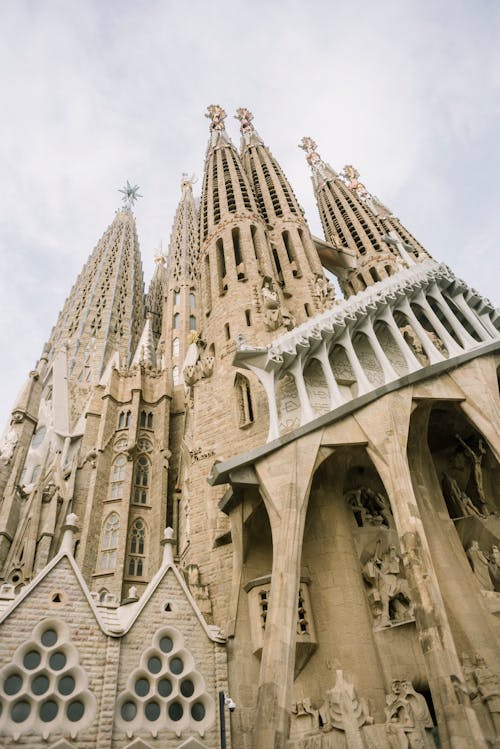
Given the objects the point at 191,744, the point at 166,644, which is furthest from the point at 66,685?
the point at 191,744

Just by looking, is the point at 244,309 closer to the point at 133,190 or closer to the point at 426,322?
the point at 426,322

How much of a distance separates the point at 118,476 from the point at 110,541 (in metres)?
2.96

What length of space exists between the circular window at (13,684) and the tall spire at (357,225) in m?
22.4

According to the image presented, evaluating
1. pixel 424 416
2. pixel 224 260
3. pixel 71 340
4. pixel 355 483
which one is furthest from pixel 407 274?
pixel 71 340

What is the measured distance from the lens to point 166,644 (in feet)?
33.4

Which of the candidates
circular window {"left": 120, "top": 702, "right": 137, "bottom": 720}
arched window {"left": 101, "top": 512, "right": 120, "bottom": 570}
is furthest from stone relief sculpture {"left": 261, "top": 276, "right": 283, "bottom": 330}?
circular window {"left": 120, "top": 702, "right": 137, "bottom": 720}

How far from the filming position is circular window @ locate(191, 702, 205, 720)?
31.7 ft

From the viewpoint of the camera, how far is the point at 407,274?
16391 mm

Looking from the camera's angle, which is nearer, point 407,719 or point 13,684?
point 13,684

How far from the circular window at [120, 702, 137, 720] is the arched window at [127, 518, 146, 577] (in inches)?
371

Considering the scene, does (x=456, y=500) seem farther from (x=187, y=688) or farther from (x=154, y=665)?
(x=154, y=665)

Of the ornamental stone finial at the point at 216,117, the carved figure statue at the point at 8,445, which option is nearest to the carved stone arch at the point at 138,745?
the carved figure statue at the point at 8,445

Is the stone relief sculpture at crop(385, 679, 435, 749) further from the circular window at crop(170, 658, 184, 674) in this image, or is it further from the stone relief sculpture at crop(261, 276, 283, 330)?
the stone relief sculpture at crop(261, 276, 283, 330)

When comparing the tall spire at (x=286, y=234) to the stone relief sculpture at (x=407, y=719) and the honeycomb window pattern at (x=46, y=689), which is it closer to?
the stone relief sculpture at (x=407, y=719)
